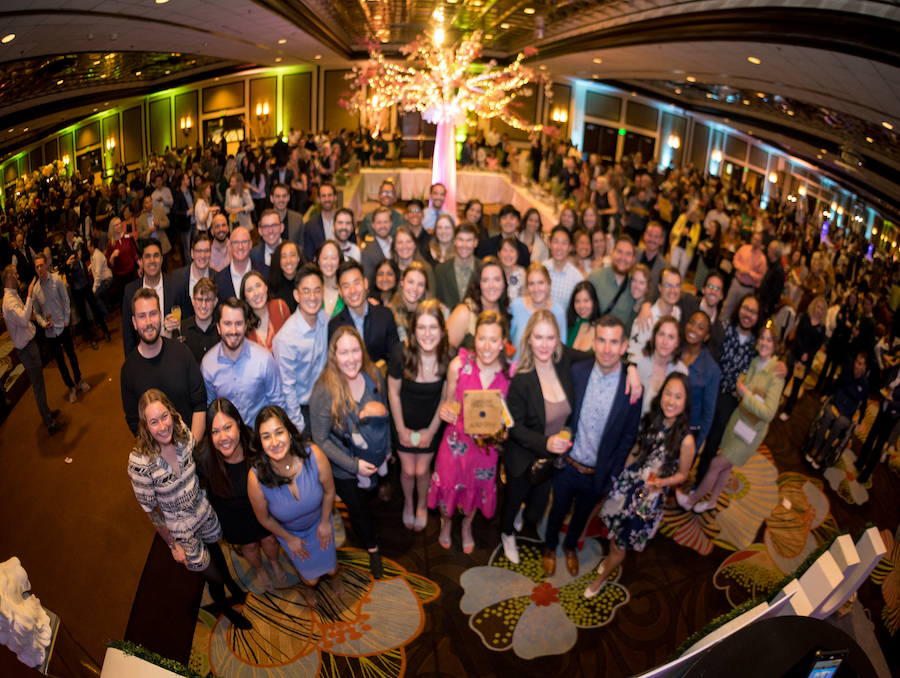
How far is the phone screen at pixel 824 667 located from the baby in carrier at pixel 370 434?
216cm

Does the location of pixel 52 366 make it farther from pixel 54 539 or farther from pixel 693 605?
pixel 693 605

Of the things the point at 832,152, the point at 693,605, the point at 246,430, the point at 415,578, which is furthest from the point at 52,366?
the point at 832,152

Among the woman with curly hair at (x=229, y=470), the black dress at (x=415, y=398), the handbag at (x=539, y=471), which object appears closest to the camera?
the woman with curly hair at (x=229, y=470)

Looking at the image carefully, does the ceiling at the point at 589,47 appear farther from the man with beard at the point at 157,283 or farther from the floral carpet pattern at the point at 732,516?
the floral carpet pattern at the point at 732,516

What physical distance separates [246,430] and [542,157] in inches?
524

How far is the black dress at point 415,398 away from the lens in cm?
332

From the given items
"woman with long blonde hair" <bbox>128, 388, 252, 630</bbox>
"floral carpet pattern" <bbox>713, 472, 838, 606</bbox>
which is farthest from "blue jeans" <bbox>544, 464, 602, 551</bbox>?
"woman with long blonde hair" <bbox>128, 388, 252, 630</bbox>

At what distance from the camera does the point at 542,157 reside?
48.1ft

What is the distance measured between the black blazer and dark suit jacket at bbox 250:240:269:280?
2.52m

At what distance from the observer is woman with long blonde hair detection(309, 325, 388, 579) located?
307 cm

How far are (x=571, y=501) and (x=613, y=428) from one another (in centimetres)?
61

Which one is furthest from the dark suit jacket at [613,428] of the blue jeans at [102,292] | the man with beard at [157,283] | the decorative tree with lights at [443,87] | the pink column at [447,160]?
the decorative tree with lights at [443,87]

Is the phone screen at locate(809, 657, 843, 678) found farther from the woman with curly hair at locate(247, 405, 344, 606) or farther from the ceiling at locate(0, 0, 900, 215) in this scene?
the ceiling at locate(0, 0, 900, 215)

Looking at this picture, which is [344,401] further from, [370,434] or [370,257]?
[370,257]
